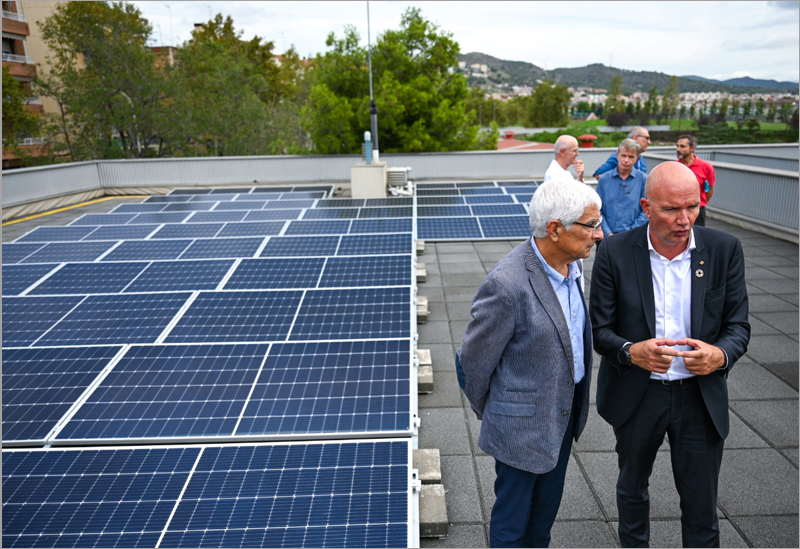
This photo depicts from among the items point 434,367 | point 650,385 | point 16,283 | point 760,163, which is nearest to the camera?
point 650,385

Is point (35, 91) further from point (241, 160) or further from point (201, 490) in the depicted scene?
point (201, 490)

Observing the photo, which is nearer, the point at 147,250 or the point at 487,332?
the point at 487,332

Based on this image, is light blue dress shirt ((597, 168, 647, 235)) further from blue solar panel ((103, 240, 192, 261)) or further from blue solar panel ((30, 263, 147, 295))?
blue solar panel ((103, 240, 192, 261))

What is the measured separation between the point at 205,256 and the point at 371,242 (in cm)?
268

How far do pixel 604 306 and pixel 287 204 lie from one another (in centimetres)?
1138

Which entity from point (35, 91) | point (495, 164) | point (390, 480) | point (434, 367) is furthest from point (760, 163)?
point (35, 91)

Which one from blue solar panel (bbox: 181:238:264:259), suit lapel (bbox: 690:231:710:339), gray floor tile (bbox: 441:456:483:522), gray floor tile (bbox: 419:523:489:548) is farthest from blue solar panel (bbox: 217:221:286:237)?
suit lapel (bbox: 690:231:710:339)

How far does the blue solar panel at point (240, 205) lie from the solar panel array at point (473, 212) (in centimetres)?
390

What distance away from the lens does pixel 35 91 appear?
27.1m

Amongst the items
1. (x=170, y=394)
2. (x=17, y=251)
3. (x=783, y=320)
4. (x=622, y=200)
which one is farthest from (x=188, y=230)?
(x=783, y=320)

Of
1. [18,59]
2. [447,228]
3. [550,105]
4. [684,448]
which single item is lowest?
[447,228]

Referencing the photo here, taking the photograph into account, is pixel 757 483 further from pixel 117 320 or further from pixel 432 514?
pixel 117 320

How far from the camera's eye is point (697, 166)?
25.5ft

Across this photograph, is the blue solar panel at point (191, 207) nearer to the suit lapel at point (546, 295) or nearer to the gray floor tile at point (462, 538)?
the gray floor tile at point (462, 538)
